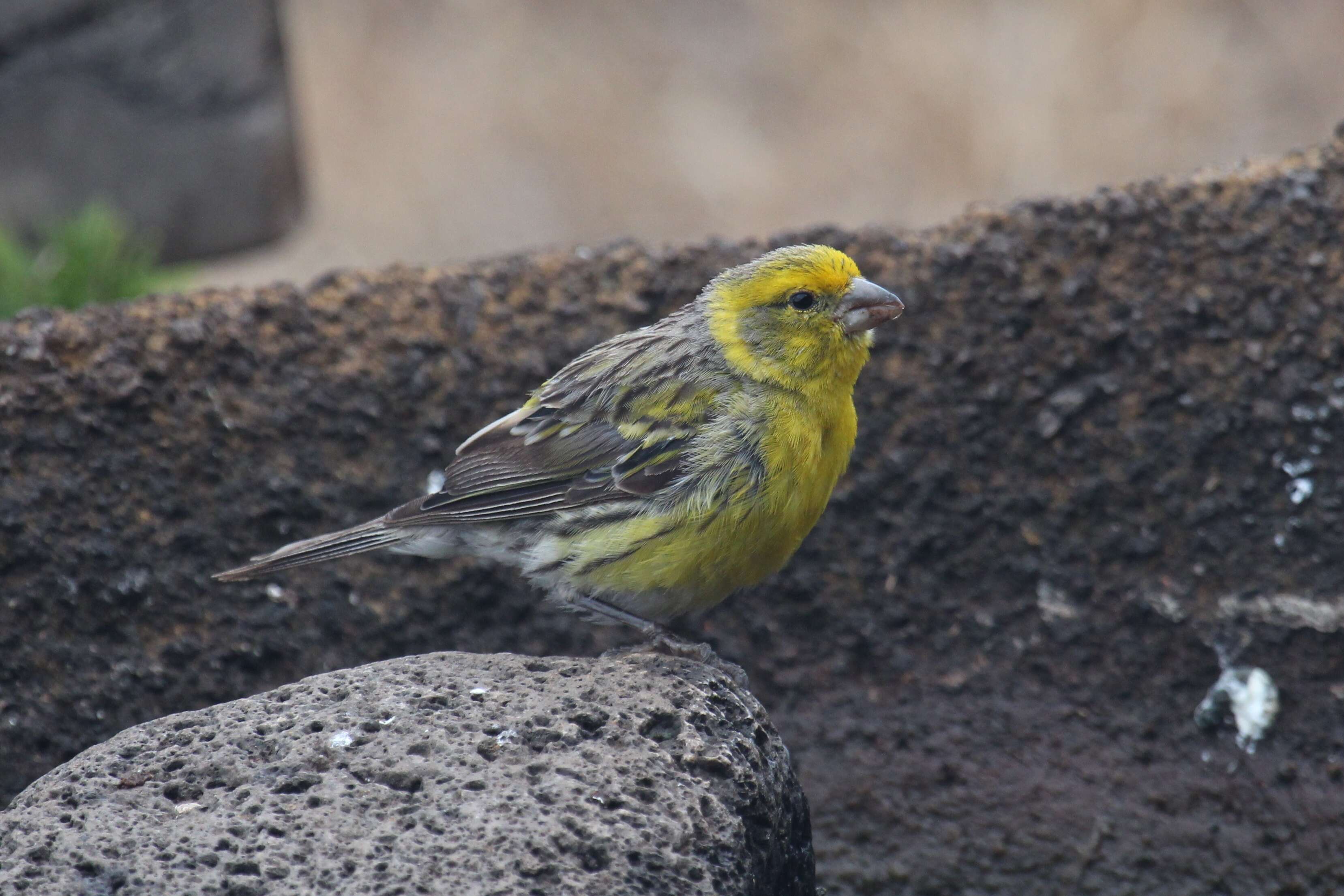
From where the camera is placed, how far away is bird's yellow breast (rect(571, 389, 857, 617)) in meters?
4.05

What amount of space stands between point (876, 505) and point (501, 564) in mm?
1296

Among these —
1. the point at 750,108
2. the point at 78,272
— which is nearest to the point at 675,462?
the point at 78,272

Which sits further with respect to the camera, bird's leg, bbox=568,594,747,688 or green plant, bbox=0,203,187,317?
green plant, bbox=0,203,187,317

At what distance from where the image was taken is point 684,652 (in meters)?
4.03

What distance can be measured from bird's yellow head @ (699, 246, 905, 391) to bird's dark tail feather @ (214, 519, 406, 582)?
46.0 inches

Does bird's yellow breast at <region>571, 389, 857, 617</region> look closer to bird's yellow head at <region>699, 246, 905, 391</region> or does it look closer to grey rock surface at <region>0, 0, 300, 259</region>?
bird's yellow head at <region>699, 246, 905, 391</region>

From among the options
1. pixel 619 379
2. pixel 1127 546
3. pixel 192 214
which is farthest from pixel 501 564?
pixel 192 214

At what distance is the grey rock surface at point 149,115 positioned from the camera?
7785 millimetres

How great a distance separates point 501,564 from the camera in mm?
4855

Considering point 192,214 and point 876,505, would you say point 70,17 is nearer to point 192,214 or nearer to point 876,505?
point 192,214

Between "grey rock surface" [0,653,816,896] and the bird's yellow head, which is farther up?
the bird's yellow head

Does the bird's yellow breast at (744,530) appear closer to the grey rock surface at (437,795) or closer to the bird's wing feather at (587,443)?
the bird's wing feather at (587,443)

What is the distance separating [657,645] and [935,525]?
1220mm

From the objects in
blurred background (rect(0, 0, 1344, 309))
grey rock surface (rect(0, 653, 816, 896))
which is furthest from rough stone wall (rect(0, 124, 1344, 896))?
blurred background (rect(0, 0, 1344, 309))
